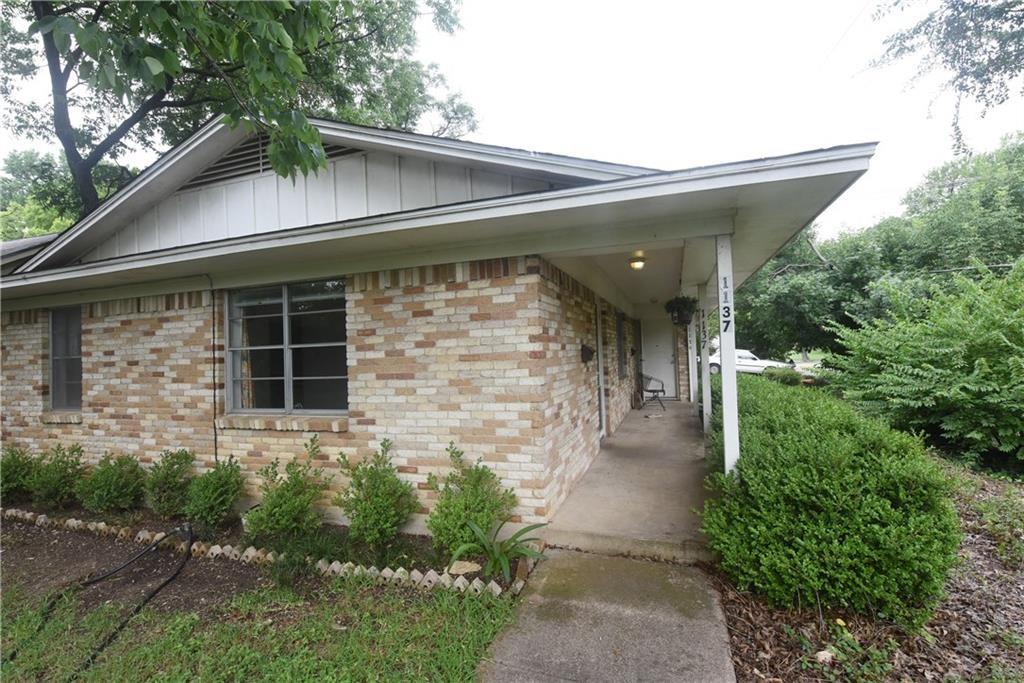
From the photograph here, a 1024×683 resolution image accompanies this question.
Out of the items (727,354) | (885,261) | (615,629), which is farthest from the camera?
(885,261)

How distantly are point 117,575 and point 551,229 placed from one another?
4739 mm

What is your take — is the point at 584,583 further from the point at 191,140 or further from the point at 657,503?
the point at 191,140

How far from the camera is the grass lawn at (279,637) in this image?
8.01 ft

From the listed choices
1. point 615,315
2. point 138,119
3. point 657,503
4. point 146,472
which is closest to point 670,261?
point 615,315

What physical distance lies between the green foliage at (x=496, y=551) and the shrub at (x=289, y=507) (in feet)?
5.21

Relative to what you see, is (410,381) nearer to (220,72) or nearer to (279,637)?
(279,637)

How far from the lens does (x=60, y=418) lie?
5.64 m

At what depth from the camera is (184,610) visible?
316 centimetres

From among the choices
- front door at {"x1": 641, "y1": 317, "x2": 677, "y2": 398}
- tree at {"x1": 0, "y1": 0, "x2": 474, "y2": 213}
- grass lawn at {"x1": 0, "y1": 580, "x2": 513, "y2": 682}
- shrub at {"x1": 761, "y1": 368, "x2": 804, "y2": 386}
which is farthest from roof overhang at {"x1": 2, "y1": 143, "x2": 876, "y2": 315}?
shrub at {"x1": 761, "y1": 368, "x2": 804, "y2": 386}

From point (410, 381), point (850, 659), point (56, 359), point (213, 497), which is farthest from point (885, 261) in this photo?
point (56, 359)

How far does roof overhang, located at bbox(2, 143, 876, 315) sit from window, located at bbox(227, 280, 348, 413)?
0.77 feet

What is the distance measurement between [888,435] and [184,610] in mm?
5266

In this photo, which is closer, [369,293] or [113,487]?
[369,293]

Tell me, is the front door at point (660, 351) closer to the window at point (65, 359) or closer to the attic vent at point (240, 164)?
the attic vent at point (240, 164)
